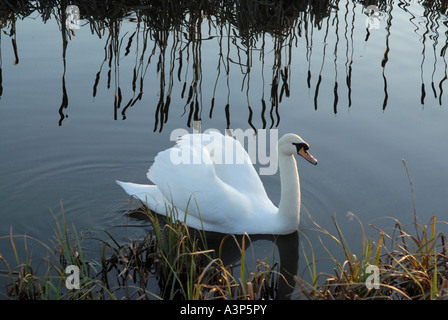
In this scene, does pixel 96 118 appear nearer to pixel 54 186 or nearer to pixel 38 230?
pixel 54 186

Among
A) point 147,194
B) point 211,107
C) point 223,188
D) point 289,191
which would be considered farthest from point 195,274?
point 211,107

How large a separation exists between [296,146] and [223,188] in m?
0.71

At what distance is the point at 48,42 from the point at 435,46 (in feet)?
16.4

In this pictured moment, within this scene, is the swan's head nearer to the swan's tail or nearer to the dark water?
the dark water

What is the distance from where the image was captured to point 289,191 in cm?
572

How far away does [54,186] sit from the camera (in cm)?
616

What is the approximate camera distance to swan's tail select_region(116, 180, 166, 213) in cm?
603

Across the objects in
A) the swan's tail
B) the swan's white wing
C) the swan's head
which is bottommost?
the swan's tail

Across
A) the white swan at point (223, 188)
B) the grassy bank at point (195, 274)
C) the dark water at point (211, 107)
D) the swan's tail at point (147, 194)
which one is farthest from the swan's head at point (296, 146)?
the swan's tail at point (147, 194)

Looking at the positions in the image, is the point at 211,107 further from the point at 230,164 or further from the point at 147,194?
the point at 147,194

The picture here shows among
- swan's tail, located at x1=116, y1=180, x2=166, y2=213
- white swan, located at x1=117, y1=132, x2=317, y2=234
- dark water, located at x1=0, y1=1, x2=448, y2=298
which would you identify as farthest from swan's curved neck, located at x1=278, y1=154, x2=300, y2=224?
swan's tail, located at x1=116, y1=180, x2=166, y2=213

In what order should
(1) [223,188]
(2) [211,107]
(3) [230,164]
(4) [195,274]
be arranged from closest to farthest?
(4) [195,274]
(1) [223,188]
(3) [230,164]
(2) [211,107]

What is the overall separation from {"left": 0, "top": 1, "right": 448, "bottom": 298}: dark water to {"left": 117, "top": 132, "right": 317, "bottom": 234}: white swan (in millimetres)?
244
